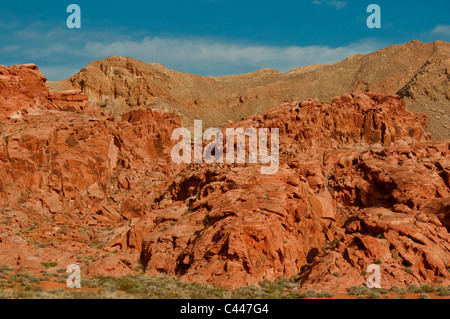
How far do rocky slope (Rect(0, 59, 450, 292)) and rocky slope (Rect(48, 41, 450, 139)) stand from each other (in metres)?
32.9

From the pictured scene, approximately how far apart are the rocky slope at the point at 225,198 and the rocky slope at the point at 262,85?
32859mm

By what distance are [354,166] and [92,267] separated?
2079cm

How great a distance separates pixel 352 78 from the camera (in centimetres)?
9781

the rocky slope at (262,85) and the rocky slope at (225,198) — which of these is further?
the rocky slope at (262,85)

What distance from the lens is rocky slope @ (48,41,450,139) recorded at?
258ft

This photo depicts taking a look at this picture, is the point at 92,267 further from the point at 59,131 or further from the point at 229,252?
the point at 59,131

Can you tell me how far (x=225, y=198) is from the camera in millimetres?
25844

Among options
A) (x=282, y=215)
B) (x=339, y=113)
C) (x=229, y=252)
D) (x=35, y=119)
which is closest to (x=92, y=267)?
(x=229, y=252)

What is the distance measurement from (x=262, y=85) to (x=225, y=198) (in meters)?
78.3

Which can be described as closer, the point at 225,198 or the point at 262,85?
the point at 225,198

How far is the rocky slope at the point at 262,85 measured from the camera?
258ft

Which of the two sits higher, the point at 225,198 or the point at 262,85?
the point at 262,85

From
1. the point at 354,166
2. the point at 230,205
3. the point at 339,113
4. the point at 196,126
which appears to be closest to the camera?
the point at 230,205

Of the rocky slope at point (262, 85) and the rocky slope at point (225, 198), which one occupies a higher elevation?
the rocky slope at point (262, 85)
